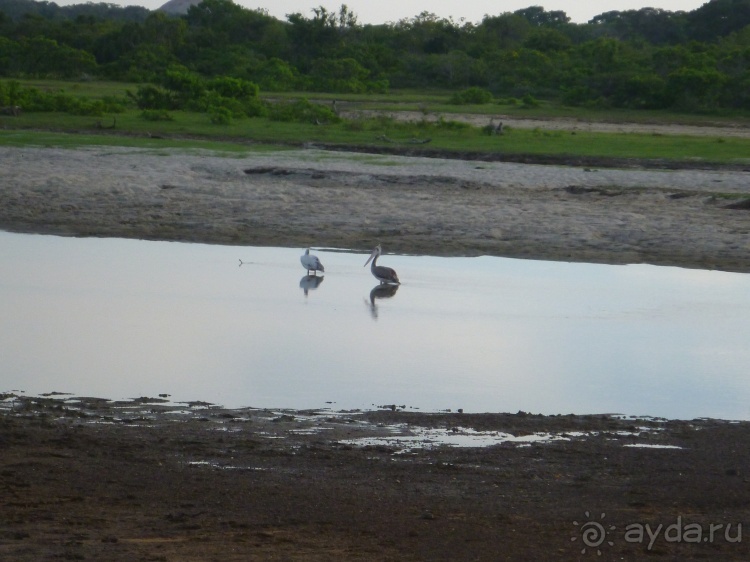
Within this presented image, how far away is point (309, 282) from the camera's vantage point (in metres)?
13.2

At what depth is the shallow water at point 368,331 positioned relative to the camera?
8219 millimetres

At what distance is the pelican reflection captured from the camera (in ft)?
42.3

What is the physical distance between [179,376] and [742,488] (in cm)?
419

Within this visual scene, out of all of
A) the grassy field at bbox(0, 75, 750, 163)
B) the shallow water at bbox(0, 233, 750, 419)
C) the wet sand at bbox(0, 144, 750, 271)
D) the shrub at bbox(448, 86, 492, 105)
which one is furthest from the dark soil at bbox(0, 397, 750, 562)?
the shrub at bbox(448, 86, 492, 105)

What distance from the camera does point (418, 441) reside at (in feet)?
22.2

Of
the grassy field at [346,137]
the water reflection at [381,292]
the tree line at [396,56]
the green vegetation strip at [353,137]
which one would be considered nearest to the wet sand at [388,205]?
the water reflection at [381,292]

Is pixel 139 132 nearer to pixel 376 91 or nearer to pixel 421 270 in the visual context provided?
pixel 421 270

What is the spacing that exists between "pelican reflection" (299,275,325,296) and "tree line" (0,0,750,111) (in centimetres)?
2339

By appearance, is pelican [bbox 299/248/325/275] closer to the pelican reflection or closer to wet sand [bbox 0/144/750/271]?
the pelican reflection

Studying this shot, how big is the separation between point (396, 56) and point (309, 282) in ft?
160

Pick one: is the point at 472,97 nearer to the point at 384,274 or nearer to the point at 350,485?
the point at 384,274

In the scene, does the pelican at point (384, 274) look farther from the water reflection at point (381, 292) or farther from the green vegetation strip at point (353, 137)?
the green vegetation strip at point (353, 137)

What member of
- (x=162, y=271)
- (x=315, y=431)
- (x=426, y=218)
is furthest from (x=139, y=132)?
(x=315, y=431)

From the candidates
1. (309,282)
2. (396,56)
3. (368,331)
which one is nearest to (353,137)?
(309,282)
